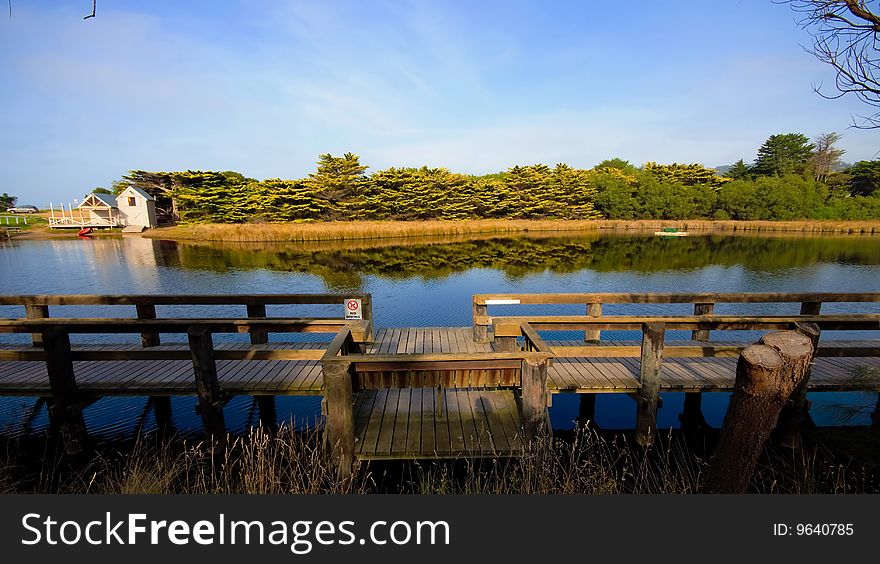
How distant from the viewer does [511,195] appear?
2135 inches

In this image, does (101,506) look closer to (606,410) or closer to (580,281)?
(606,410)

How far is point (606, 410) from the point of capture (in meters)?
7.54

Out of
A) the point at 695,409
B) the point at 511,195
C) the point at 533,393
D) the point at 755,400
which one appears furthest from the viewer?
the point at 511,195

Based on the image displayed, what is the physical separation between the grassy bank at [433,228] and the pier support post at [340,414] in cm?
3750

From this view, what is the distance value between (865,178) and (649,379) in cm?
7733

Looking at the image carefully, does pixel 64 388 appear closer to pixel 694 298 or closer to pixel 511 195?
pixel 694 298

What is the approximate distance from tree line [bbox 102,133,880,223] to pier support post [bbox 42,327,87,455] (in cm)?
4283

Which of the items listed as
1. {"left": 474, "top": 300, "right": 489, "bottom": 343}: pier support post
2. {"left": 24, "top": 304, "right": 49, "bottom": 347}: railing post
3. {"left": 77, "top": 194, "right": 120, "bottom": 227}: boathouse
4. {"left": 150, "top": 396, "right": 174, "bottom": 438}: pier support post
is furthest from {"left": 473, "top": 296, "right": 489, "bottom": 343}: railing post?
{"left": 77, "top": 194, "right": 120, "bottom": 227}: boathouse

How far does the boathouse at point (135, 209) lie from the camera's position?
161 feet

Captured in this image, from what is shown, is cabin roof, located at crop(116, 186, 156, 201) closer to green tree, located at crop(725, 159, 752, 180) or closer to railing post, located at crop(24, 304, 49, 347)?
railing post, located at crop(24, 304, 49, 347)

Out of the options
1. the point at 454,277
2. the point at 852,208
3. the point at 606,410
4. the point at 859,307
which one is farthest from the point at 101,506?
the point at 852,208

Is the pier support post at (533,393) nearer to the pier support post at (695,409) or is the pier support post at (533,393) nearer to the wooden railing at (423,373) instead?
the wooden railing at (423,373)

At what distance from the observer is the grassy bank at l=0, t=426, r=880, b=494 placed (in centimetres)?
347

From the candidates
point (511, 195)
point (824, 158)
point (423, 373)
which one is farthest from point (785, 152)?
point (423, 373)
